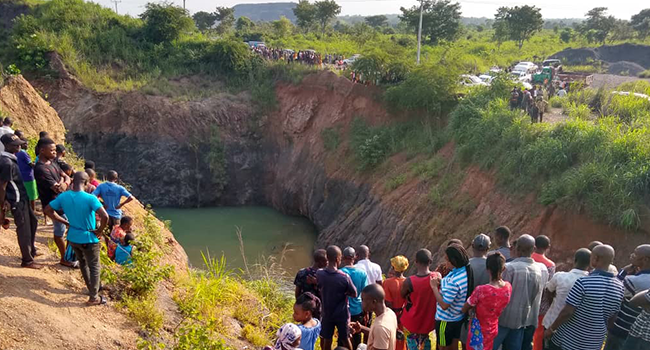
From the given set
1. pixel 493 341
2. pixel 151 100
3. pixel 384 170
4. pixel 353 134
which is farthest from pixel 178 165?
pixel 493 341

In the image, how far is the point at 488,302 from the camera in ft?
15.2

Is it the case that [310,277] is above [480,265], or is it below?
below

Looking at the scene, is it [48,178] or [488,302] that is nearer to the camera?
[488,302]

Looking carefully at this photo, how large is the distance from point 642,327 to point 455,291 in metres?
1.64

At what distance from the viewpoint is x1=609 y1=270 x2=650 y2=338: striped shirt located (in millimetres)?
4625

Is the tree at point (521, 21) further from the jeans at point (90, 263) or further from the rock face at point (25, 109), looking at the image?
the jeans at point (90, 263)

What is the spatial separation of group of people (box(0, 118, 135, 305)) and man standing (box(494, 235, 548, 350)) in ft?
14.1

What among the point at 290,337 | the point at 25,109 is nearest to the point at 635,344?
the point at 290,337

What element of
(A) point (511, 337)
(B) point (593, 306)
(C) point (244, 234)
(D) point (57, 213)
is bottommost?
(C) point (244, 234)

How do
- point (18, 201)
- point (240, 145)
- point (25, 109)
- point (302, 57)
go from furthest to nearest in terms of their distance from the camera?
point (302, 57) → point (240, 145) → point (25, 109) → point (18, 201)

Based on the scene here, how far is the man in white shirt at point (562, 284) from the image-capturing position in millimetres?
Result: 4875

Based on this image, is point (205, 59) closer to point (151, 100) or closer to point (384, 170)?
point (151, 100)

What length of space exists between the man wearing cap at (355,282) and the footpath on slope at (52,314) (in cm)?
243

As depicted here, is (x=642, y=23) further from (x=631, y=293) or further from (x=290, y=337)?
(x=290, y=337)
